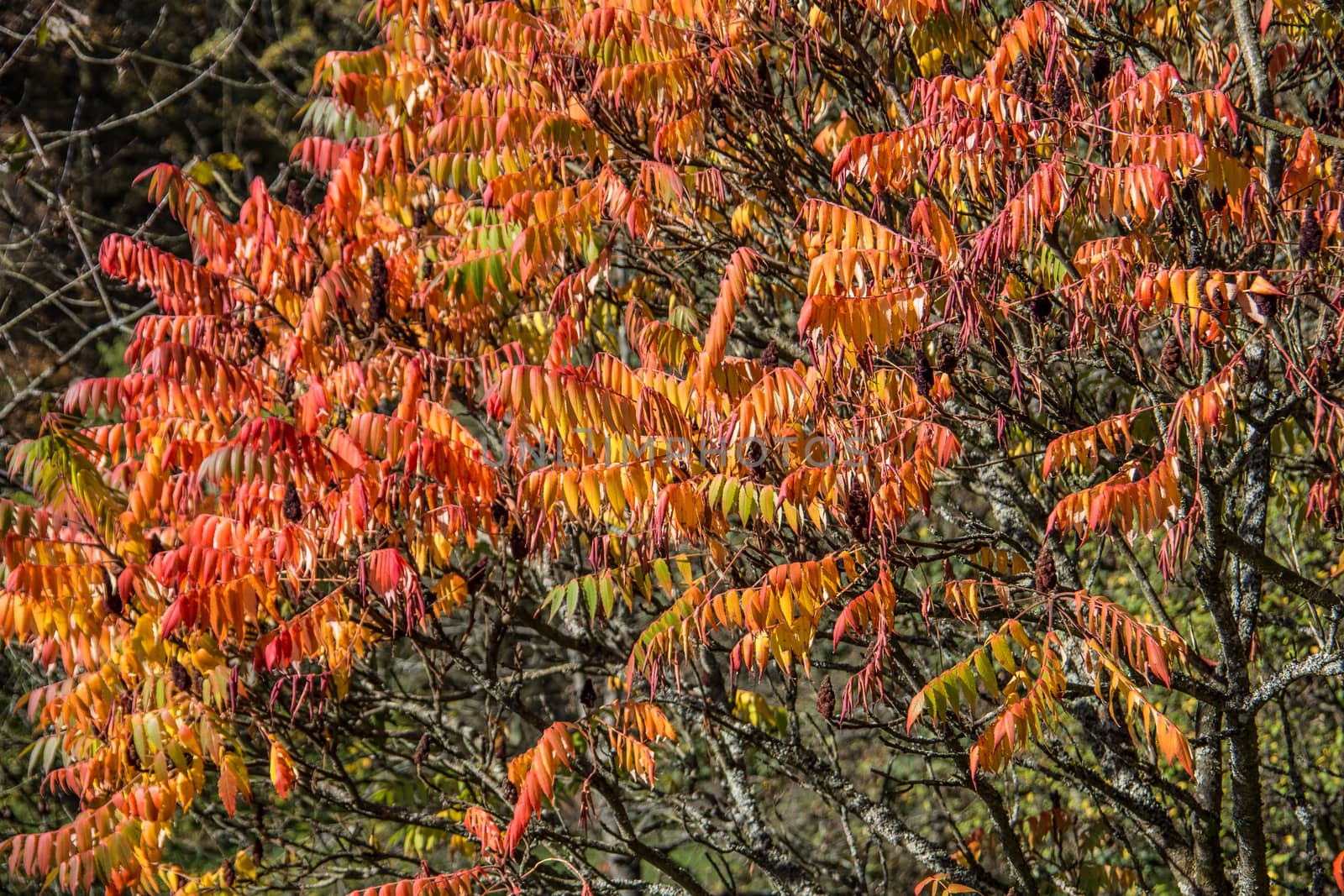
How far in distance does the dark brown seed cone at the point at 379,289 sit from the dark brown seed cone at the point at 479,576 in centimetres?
122

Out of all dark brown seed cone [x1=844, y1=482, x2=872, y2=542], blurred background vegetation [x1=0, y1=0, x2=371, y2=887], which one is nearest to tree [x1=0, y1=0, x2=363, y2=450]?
blurred background vegetation [x1=0, y1=0, x2=371, y2=887]

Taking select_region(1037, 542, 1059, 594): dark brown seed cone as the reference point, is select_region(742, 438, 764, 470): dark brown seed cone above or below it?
below

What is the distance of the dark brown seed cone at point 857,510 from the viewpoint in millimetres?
3887

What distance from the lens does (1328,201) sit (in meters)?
4.04

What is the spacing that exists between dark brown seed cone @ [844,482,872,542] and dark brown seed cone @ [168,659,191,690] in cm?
270

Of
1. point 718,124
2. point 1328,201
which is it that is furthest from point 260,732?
point 1328,201

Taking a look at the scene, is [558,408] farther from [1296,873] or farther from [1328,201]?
[1296,873]

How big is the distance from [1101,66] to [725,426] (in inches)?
78.5

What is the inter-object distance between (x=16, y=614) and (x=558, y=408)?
248 centimetres

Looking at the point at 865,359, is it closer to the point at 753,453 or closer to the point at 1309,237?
the point at 753,453

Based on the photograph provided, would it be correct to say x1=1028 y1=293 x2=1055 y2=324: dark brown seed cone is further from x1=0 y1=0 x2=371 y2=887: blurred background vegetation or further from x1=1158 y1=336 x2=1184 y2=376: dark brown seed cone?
x1=0 y1=0 x2=371 y2=887: blurred background vegetation

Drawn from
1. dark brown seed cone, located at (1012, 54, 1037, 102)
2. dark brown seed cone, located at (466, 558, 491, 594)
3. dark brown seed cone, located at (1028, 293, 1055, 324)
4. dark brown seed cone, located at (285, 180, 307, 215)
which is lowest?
dark brown seed cone, located at (466, 558, 491, 594)

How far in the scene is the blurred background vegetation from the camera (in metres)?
11.8

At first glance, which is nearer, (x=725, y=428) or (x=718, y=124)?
(x=725, y=428)
